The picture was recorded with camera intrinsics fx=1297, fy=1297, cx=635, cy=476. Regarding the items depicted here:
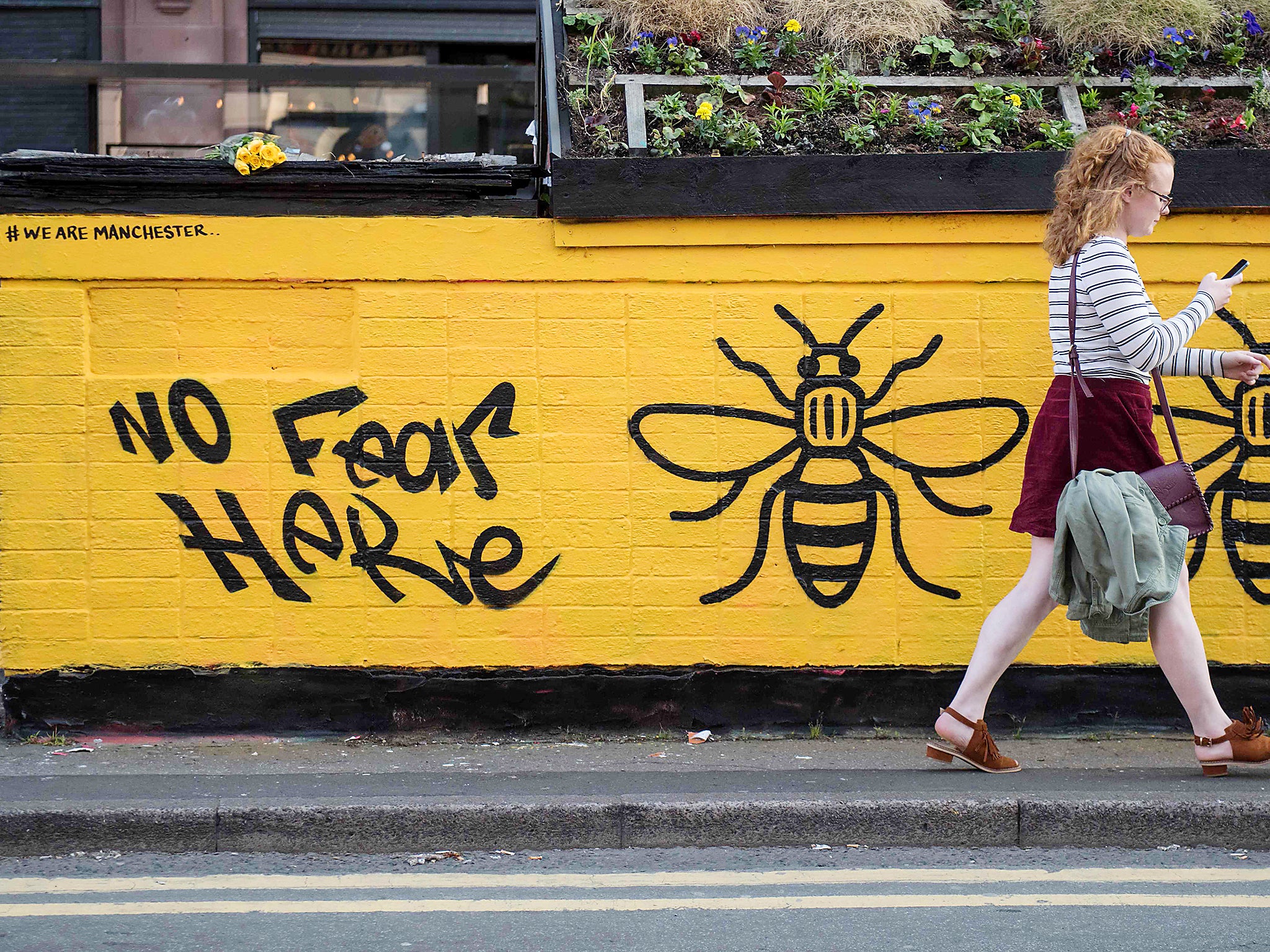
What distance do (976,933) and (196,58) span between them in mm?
7809

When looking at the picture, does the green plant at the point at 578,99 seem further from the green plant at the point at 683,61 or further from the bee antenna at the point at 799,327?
the bee antenna at the point at 799,327

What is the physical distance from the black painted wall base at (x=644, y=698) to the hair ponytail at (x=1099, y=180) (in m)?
1.81

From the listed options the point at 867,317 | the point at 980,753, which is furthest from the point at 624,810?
the point at 867,317

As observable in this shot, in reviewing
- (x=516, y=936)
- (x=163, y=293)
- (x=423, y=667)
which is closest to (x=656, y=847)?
(x=516, y=936)

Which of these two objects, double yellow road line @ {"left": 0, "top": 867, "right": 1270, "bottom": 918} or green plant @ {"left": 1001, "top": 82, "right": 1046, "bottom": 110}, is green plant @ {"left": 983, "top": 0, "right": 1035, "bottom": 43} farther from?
double yellow road line @ {"left": 0, "top": 867, "right": 1270, "bottom": 918}

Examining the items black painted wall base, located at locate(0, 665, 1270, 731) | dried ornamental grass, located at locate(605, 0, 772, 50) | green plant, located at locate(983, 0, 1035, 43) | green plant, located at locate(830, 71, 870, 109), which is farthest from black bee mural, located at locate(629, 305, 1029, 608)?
green plant, located at locate(983, 0, 1035, 43)

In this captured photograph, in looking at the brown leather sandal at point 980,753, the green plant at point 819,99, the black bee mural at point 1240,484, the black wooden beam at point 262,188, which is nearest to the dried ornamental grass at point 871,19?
the green plant at point 819,99

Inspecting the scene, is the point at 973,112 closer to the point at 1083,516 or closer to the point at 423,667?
the point at 1083,516

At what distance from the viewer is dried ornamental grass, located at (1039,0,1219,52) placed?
5898 mm

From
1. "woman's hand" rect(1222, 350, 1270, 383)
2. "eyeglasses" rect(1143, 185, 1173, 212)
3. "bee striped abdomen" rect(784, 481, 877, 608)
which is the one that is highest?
"eyeglasses" rect(1143, 185, 1173, 212)

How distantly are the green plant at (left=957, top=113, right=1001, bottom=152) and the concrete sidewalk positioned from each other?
254 centimetres

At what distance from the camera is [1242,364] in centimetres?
413

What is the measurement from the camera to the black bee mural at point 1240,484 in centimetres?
519

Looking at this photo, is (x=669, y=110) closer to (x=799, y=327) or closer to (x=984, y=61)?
(x=799, y=327)
